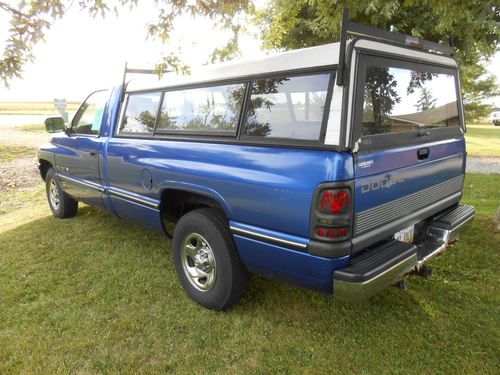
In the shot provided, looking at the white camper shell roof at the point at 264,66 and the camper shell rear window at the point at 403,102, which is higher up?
the white camper shell roof at the point at 264,66

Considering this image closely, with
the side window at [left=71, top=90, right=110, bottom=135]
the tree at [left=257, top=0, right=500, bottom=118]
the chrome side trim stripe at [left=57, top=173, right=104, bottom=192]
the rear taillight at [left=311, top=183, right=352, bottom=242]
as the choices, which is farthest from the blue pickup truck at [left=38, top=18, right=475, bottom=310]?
the tree at [left=257, top=0, right=500, bottom=118]

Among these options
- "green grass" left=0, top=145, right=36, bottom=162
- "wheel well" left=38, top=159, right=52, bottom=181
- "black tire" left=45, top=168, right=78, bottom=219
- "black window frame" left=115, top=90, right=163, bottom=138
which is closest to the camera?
"black window frame" left=115, top=90, right=163, bottom=138

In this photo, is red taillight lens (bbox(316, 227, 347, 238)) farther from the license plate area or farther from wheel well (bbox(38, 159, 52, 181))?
wheel well (bbox(38, 159, 52, 181))

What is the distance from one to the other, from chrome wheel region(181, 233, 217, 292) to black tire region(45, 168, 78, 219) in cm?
293

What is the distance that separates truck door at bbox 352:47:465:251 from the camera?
7.99ft

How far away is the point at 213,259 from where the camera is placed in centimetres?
313

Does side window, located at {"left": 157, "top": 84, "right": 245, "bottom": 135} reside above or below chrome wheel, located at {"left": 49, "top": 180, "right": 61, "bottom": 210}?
above

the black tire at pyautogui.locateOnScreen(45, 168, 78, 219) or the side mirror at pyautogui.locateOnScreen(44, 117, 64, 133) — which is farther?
the black tire at pyautogui.locateOnScreen(45, 168, 78, 219)

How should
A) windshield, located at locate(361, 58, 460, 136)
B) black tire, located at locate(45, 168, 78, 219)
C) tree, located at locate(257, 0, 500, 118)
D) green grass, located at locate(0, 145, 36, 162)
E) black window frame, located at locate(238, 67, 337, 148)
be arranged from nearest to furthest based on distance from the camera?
1. black window frame, located at locate(238, 67, 337, 148)
2. windshield, located at locate(361, 58, 460, 136)
3. tree, located at locate(257, 0, 500, 118)
4. black tire, located at locate(45, 168, 78, 219)
5. green grass, located at locate(0, 145, 36, 162)

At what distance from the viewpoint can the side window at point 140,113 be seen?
379 centimetres

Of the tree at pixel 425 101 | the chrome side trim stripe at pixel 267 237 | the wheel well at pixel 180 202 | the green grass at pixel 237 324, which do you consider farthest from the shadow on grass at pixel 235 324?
the tree at pixel 425 101

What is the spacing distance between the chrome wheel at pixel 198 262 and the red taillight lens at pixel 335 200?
3.83 feet

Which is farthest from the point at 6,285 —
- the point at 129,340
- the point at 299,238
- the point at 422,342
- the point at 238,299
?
the point at 422,342

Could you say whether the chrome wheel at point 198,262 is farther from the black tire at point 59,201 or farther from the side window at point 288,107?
the black tire at point 59,201
